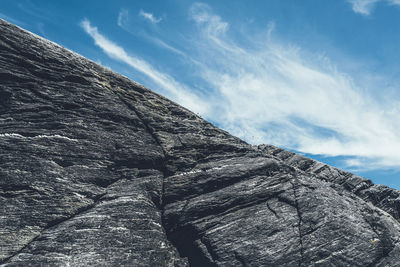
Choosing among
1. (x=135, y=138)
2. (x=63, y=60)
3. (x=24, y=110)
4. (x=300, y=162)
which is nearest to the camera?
(x=24, y=110)

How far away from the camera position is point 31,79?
29.0 metres

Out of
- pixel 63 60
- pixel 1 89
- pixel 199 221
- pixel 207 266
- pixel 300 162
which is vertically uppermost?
pixel 63 60

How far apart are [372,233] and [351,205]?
303 centimetres

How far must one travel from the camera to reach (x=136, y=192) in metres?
25.6

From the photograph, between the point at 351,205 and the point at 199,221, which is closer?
the point at 199,221

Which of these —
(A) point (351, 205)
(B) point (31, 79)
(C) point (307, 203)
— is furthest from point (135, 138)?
(A) point (351, 205)

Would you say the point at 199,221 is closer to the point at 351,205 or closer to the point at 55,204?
the point at 55,204

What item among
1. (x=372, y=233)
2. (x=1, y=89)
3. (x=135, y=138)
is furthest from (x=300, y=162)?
(x=1, y=89)

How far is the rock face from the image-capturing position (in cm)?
2197

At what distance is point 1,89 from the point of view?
27.4 metres

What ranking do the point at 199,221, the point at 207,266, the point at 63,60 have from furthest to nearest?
the point at 63,60, the point at 199,221, the point at 207,266

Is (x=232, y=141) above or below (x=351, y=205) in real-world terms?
above

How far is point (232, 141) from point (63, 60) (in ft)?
68.3

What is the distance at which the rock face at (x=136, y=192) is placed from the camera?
865 inches
